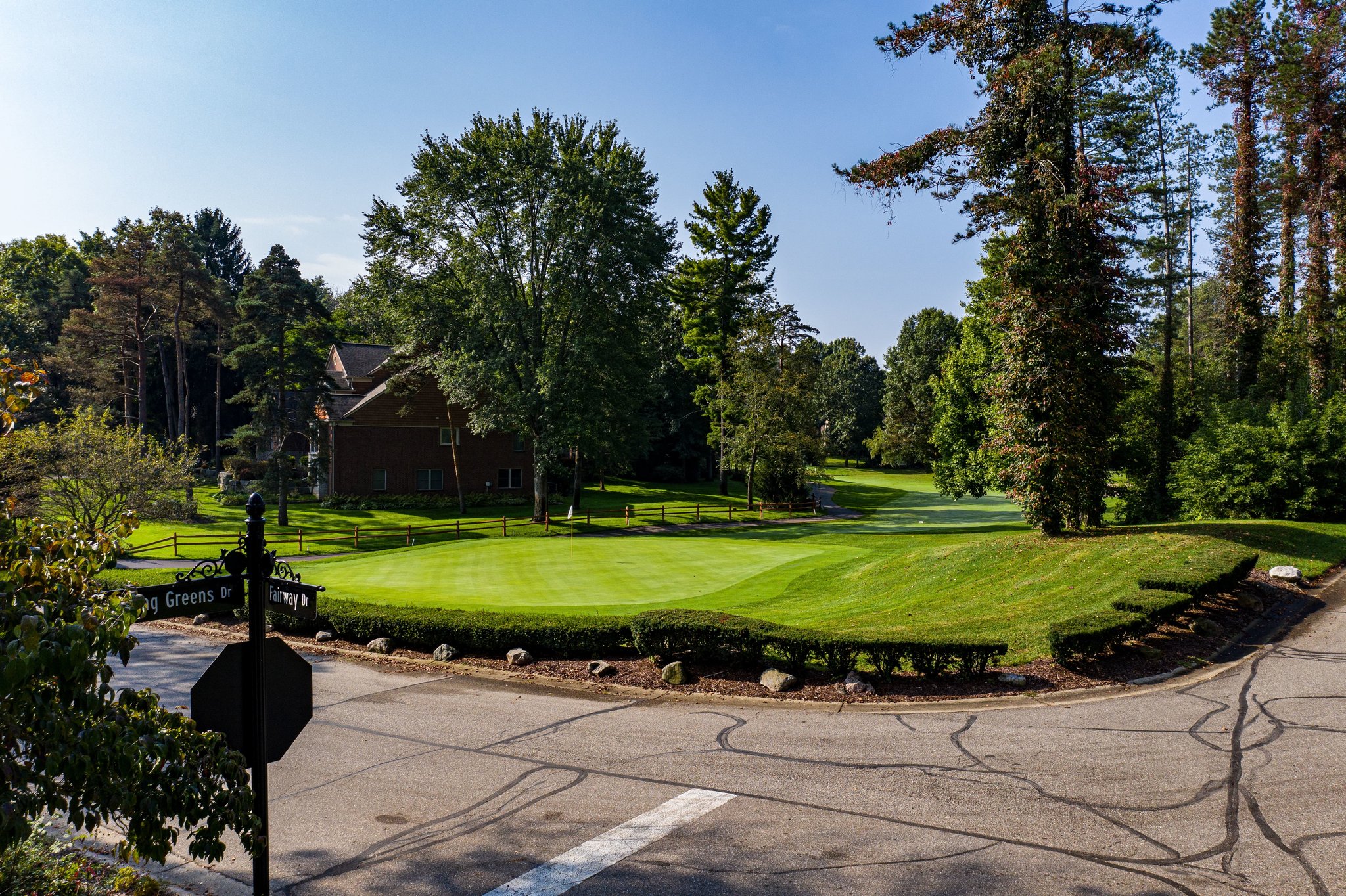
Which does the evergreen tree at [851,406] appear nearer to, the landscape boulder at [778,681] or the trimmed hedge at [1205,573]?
the trimmed hedge at [1205,573]

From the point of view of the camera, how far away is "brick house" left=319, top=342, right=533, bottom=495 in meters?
49.4

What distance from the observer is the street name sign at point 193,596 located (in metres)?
4.63

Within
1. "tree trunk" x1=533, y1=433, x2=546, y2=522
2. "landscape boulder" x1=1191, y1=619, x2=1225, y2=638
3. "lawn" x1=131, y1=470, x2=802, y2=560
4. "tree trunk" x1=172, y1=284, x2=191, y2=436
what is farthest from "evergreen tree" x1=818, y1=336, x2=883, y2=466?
"landscape boulder" x1=1191, y1=619, x2=1225, y2=638

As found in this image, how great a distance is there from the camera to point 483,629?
1334cm

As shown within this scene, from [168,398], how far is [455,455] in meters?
28.7

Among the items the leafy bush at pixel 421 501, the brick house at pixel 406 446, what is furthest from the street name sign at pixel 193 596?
the leafy bush at pixel 421 501

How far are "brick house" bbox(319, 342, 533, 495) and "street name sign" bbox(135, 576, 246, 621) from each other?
4457 cm

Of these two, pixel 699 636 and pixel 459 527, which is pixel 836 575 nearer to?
pixel 699 636

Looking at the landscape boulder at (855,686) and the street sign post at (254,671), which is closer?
the street sign post at (254,671)

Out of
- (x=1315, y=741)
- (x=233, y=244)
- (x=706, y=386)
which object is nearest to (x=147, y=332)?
(x=706, y=386)

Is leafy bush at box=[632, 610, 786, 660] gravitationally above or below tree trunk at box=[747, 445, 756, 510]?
below

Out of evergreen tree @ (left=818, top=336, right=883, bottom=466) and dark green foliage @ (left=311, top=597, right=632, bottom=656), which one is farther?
evergreen tree @ (left=818, top=336, right=883, bottom=466)

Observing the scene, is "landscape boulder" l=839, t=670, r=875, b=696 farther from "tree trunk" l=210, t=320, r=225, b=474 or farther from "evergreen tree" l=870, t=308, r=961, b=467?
"evergreen tree" l=870, t=308, r=961, b=467

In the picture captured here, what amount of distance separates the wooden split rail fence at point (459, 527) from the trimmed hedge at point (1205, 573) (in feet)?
84.4
